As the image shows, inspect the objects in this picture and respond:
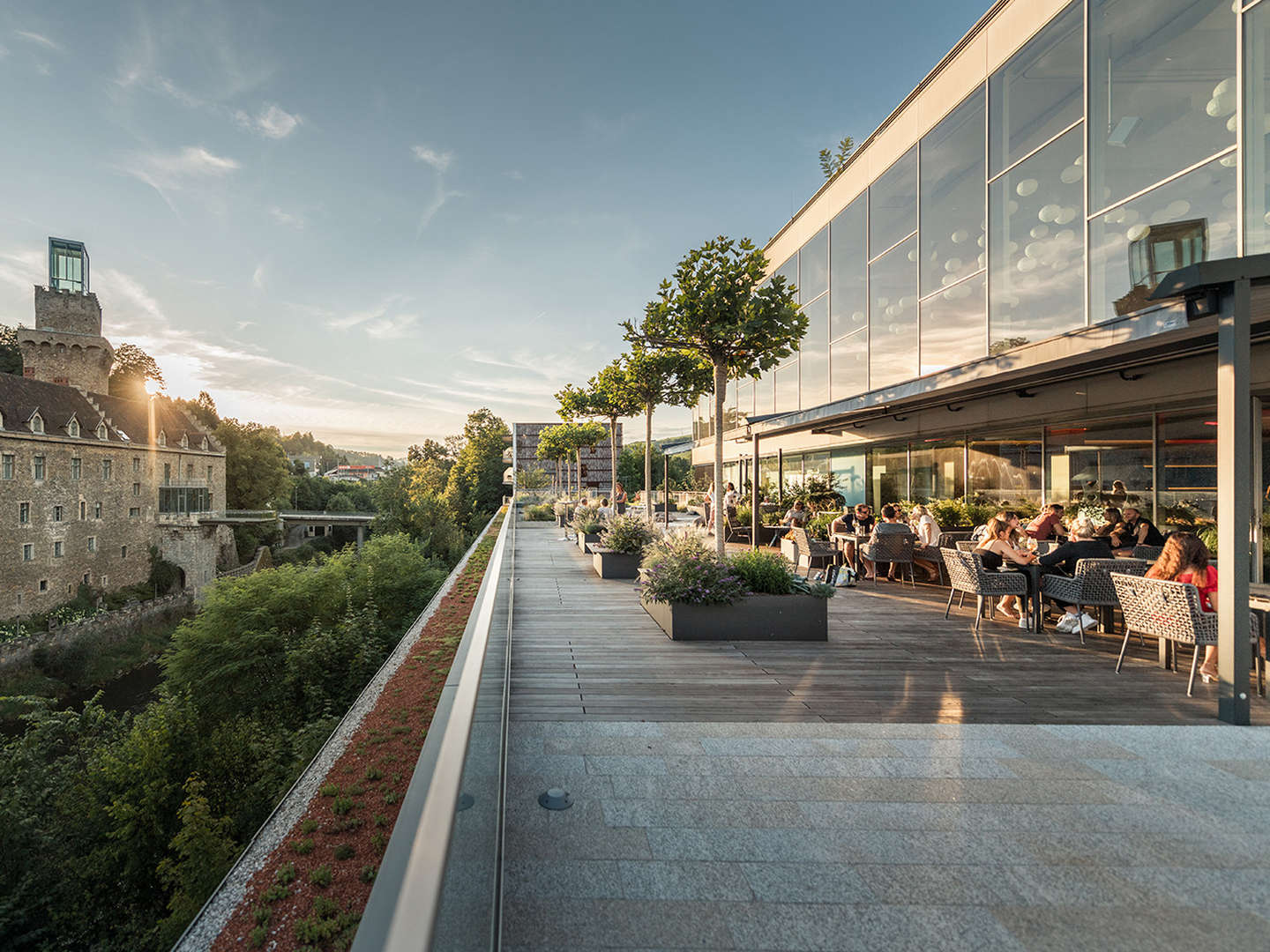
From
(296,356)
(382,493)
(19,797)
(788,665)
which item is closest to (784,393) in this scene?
(788,665)

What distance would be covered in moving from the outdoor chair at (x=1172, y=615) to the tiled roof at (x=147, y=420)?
59085 mm

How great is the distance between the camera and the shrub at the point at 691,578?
277 inches

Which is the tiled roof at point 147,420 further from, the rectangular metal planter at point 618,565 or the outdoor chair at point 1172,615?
the outdoor chair at point 1172,615

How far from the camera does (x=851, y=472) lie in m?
17.6

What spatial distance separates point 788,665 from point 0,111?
43.9 m

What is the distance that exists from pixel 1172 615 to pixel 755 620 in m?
3.70

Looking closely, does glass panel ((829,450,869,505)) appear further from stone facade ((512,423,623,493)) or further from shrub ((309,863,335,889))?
stone facade ((512,423,623,493))

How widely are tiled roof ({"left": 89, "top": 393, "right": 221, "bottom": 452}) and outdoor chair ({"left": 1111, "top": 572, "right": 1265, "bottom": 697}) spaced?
59.1m

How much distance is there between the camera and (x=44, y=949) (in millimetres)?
9859

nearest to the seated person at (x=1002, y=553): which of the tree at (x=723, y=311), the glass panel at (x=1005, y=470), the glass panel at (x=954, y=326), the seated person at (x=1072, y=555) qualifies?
the seated person at (x=1072, y=555)

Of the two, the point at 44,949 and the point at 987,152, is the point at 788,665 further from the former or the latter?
the point at 44,949

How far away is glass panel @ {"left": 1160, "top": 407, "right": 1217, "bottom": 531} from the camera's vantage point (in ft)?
Result: 28.0

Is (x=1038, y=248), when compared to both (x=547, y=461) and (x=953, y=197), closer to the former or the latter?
(x=953, y=197)

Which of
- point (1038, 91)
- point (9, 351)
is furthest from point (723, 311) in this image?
point (9, 351)
